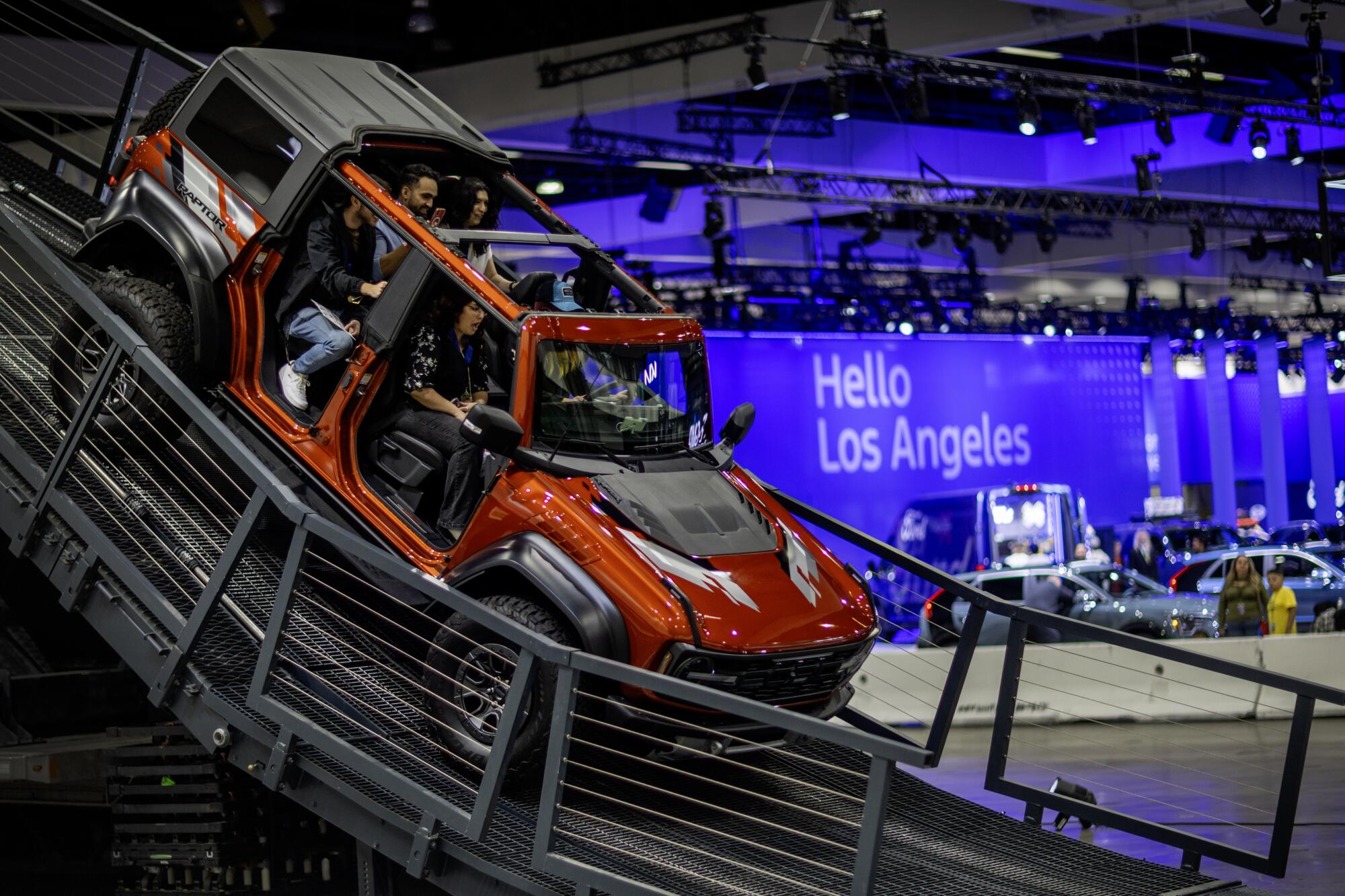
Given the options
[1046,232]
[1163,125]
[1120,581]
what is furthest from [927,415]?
[1163,125]

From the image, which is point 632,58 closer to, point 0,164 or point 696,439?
point 0,164

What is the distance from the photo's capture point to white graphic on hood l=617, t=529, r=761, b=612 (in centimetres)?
562

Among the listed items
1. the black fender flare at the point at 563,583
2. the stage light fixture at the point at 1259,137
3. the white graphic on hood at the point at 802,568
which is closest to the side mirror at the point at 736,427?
the white graphic on hood at the point at 802,568

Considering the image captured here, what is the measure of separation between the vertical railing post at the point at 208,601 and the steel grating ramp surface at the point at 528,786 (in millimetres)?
127

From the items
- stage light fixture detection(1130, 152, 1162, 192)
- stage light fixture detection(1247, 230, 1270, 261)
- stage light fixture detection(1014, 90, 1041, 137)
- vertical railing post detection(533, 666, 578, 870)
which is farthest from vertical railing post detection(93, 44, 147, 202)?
stage light fixture detection(1247, 230, 1270, 261)

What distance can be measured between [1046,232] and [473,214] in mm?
18189

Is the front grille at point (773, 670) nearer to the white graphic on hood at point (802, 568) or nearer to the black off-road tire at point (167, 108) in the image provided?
the white graphic on hood at point (802, 568)

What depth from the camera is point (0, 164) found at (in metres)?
9.44

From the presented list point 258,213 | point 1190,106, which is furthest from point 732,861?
point 1190,106

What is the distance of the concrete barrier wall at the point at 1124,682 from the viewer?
43.6 ft

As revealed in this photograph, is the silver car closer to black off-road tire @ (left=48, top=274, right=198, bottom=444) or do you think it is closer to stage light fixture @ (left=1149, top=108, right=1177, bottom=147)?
stage light fixture @ (left=1149, top=108, right=1177, bottom=147)

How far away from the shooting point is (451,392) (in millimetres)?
6832

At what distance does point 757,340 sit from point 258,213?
671 inches

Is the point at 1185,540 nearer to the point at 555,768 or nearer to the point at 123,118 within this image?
the point at 123,118
